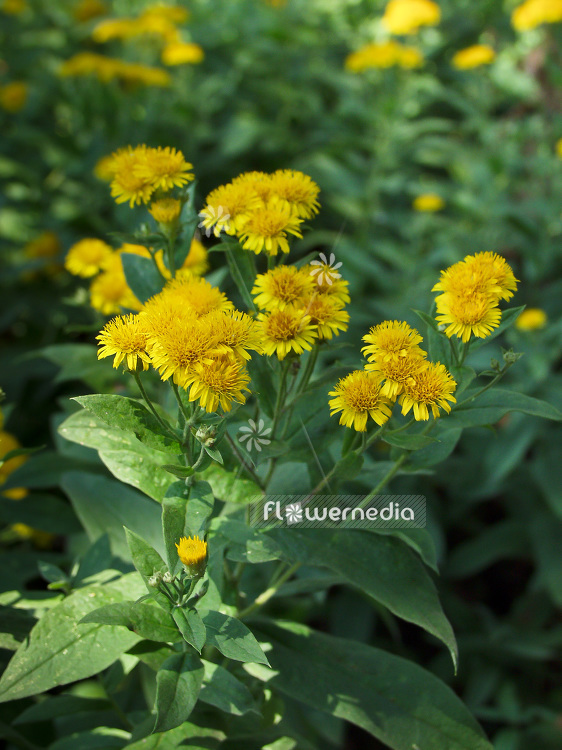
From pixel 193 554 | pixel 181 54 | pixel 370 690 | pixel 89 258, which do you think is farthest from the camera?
pixel 181 54

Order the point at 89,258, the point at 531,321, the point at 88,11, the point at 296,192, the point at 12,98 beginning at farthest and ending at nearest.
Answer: the point at 88,11
the point at 12,98
the point at 531,321
the point at 89,258
the point at 296,192

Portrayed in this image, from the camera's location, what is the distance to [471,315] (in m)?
0.92

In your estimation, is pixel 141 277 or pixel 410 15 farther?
pixel 410 15

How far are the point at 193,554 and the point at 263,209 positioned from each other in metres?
0.52

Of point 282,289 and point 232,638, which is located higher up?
point 282,289

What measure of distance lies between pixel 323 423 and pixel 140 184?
50cm

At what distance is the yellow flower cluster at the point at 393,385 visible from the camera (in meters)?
0.88

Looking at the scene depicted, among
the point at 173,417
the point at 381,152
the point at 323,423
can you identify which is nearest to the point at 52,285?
the point at 381,152

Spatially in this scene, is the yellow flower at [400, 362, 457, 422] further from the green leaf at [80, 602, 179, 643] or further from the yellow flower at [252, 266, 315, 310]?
the green leaf at [80, 602, 179, 643]

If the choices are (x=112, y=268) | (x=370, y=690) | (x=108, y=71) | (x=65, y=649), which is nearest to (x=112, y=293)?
(x=112, y=268)

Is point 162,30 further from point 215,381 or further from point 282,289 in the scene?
point 215,381

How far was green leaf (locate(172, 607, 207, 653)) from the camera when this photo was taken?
0.85 meters

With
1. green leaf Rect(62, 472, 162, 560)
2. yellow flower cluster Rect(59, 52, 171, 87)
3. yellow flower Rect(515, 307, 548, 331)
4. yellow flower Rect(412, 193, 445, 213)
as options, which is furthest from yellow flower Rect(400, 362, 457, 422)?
yellow flower cluster Rect(59, 52, 171, 87)

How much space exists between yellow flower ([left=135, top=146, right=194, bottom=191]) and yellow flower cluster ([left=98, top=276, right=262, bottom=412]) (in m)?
0.26
